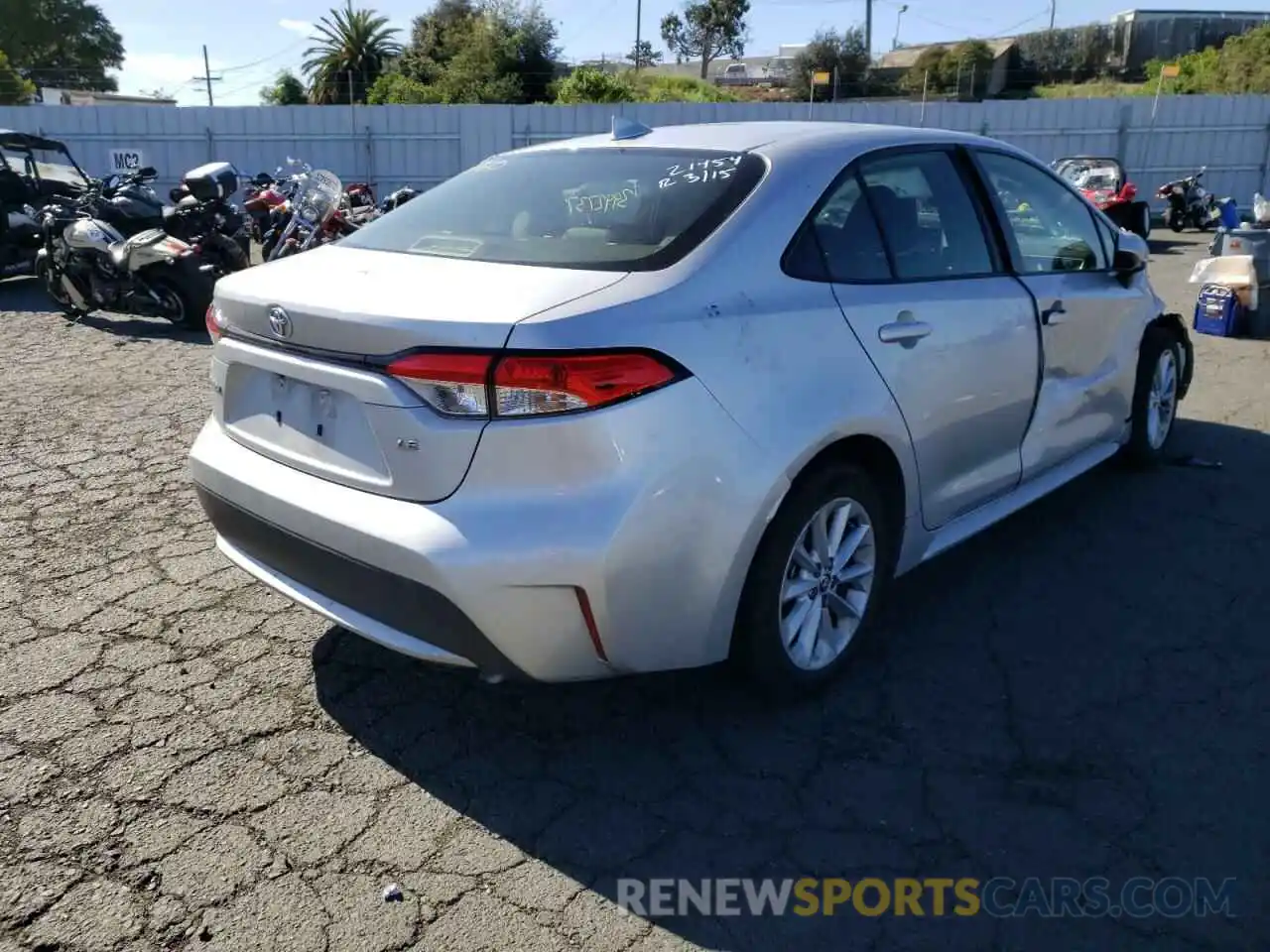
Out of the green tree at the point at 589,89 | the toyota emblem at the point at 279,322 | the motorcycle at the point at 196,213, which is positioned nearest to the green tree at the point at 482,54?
the green tree at the point at 589,89

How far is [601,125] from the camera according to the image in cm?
2038

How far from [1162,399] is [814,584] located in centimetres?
311

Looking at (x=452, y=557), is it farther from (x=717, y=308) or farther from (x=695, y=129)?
(x=695, y=129)

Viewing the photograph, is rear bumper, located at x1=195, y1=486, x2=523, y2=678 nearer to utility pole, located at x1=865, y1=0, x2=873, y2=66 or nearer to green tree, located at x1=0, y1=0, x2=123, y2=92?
utility pole, located at x1=865, y1=0, x2=873, y2=66

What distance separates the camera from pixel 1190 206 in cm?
1833

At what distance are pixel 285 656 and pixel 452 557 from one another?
4.29 feet

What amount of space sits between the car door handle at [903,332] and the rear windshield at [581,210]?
58 cm

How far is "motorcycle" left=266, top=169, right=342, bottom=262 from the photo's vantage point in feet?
32.0

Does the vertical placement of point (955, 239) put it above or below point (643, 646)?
above

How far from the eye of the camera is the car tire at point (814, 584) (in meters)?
2.80

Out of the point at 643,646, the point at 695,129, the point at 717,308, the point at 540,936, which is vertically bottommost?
the point at 540,936

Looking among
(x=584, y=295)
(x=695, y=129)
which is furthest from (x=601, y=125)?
(x=584, y=295)

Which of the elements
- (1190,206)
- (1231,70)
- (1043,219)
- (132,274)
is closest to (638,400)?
(1043,219)

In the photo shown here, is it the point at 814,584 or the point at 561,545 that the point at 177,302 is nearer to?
the point at 814,584
